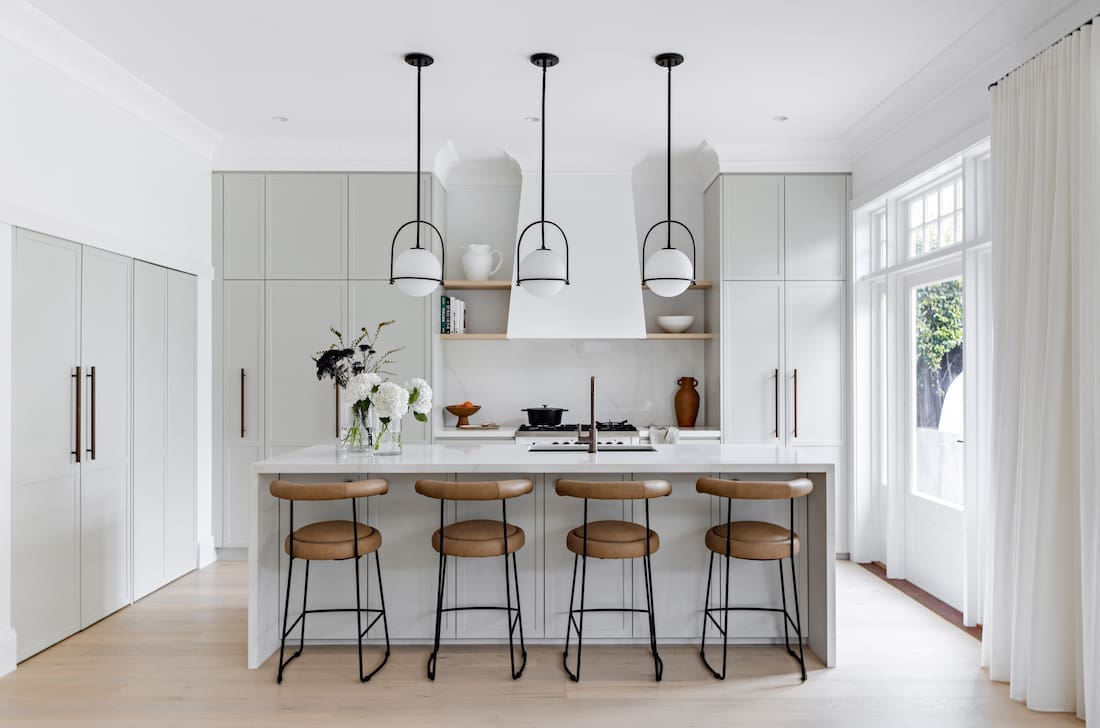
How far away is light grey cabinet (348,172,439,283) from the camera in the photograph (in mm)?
5082

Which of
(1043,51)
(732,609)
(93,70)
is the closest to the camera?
(1043,51)

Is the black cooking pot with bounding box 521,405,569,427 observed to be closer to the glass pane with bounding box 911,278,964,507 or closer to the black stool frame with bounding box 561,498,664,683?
the black stool frame with bounding box 561,498,664,683

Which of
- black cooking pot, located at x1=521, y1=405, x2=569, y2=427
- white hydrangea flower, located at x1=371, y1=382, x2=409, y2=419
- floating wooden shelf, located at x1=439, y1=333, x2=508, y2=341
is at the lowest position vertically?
black cooking pot, located at x1=521, y1=405, x2=569, y2=427

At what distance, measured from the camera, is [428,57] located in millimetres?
3699

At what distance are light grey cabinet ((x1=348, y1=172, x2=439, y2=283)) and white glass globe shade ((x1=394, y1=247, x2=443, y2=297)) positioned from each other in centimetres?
154

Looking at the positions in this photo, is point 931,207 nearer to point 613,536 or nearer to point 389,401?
point 613,536

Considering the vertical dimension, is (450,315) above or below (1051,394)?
above

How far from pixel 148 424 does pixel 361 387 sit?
167 centimetres

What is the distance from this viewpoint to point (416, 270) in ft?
11.7

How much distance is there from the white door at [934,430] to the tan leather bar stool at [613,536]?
1833 mm

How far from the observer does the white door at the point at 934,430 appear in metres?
4.06

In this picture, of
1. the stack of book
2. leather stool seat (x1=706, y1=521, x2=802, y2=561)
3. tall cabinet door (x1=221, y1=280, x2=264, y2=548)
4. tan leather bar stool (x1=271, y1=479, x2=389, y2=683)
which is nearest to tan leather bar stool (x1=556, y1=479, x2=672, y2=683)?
leather stool seat (x1=706, y1=521, x2=802, y2=561)

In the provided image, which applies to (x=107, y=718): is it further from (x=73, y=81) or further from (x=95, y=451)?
(x=73, y=81)

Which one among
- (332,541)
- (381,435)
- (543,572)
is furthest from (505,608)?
(381,435)
